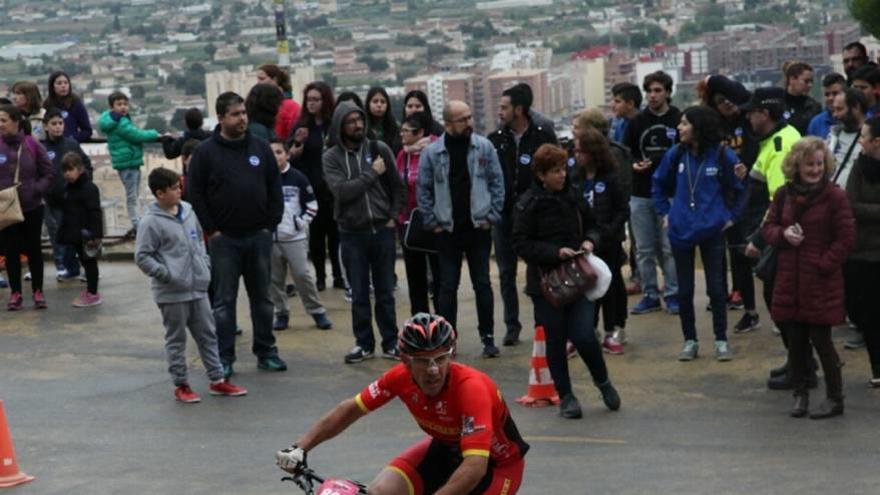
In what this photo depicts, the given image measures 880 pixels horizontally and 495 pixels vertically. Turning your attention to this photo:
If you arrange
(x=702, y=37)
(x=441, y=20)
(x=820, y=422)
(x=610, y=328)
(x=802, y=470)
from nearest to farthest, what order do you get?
(x=802, y=470)
(x=820, y=422)
(x=610, y=328)
(x=702, y=37)
(x=441, y=20)

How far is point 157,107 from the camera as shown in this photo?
92.9 feet

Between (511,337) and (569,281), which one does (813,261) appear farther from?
(511,337)

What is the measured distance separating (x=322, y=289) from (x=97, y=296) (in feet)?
7.20

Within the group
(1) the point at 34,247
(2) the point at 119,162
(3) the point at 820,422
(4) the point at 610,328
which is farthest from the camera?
(2) the point at 119,162

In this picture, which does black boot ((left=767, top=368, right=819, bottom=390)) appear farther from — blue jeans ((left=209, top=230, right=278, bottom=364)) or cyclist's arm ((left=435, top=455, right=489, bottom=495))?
cyclist's arm ((left=435, top=455, right=489, bottom=495))

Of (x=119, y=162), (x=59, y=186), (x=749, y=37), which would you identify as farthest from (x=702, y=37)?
(x=59, y=186)

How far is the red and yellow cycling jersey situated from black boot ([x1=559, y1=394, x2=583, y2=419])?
376 centimetres

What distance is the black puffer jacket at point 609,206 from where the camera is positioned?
41.5ft

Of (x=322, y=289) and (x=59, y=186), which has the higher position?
(x=59, y=186)

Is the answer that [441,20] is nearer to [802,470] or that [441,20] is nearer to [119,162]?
[119,162]

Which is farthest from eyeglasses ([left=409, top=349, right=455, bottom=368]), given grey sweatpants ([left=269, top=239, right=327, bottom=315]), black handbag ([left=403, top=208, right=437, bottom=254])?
grey sweatpants ([left=269, top=239, right=327, bottom=315])

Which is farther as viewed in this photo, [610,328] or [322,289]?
[322,289]

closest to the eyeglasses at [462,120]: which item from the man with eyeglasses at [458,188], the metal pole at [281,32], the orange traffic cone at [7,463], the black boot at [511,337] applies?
the man with eyeglasses at [458,188]

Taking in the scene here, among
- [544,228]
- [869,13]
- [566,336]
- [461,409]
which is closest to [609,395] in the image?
[566,336]
